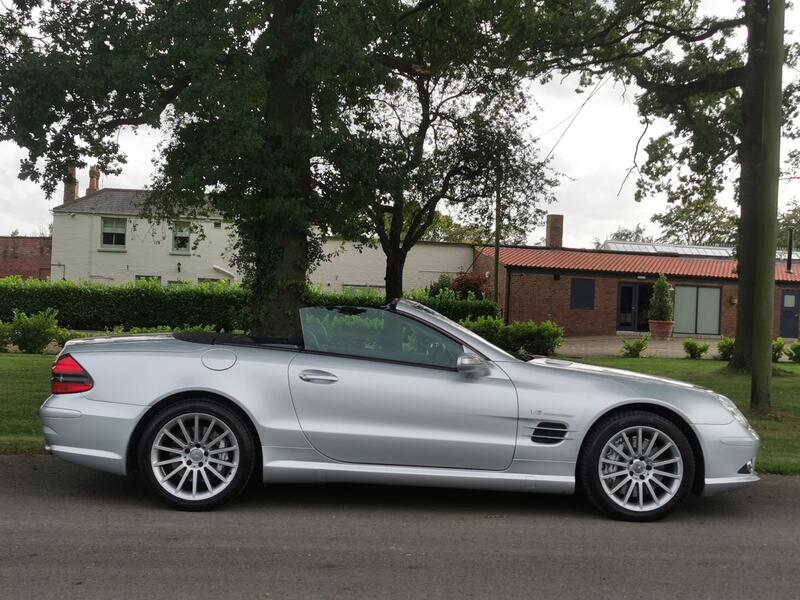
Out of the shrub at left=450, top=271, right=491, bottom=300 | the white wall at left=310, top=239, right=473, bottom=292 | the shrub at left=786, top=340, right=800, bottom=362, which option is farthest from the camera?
the white wall at left=310, top=239, right=473, bottom=292

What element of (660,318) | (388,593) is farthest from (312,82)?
(660,318)

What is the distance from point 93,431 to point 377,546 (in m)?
2.04

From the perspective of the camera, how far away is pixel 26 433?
7.30 metres

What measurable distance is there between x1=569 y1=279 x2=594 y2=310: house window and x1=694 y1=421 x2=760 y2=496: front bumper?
29059 millimetres

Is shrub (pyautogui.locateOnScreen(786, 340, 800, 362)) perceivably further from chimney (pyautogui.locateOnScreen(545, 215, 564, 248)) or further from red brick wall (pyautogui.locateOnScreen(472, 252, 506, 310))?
chimney (pyautogui.locateOnScreen(545, 215, 564, 248))

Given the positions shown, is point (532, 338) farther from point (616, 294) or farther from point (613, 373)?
point (613, 373)

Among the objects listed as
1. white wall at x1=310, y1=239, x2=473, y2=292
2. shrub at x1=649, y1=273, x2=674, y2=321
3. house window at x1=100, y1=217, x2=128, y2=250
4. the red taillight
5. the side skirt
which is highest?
house window at x1=100, y1=217, x2=128, y2=250

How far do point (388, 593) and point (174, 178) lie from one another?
927 centimetres

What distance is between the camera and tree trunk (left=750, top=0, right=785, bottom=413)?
358 inches

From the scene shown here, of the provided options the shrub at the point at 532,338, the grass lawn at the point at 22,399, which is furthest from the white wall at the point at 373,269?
the grass lawn at the point at 22,399

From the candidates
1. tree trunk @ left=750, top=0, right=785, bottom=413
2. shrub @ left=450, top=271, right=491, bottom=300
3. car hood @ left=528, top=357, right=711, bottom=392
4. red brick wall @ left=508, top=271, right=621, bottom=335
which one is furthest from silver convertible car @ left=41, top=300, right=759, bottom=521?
shrub @ left=450, top=271, right=491, bottom=300

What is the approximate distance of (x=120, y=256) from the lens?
122 feet

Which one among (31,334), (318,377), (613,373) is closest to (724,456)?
(613,373)

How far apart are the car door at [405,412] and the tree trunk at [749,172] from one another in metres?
12.0
